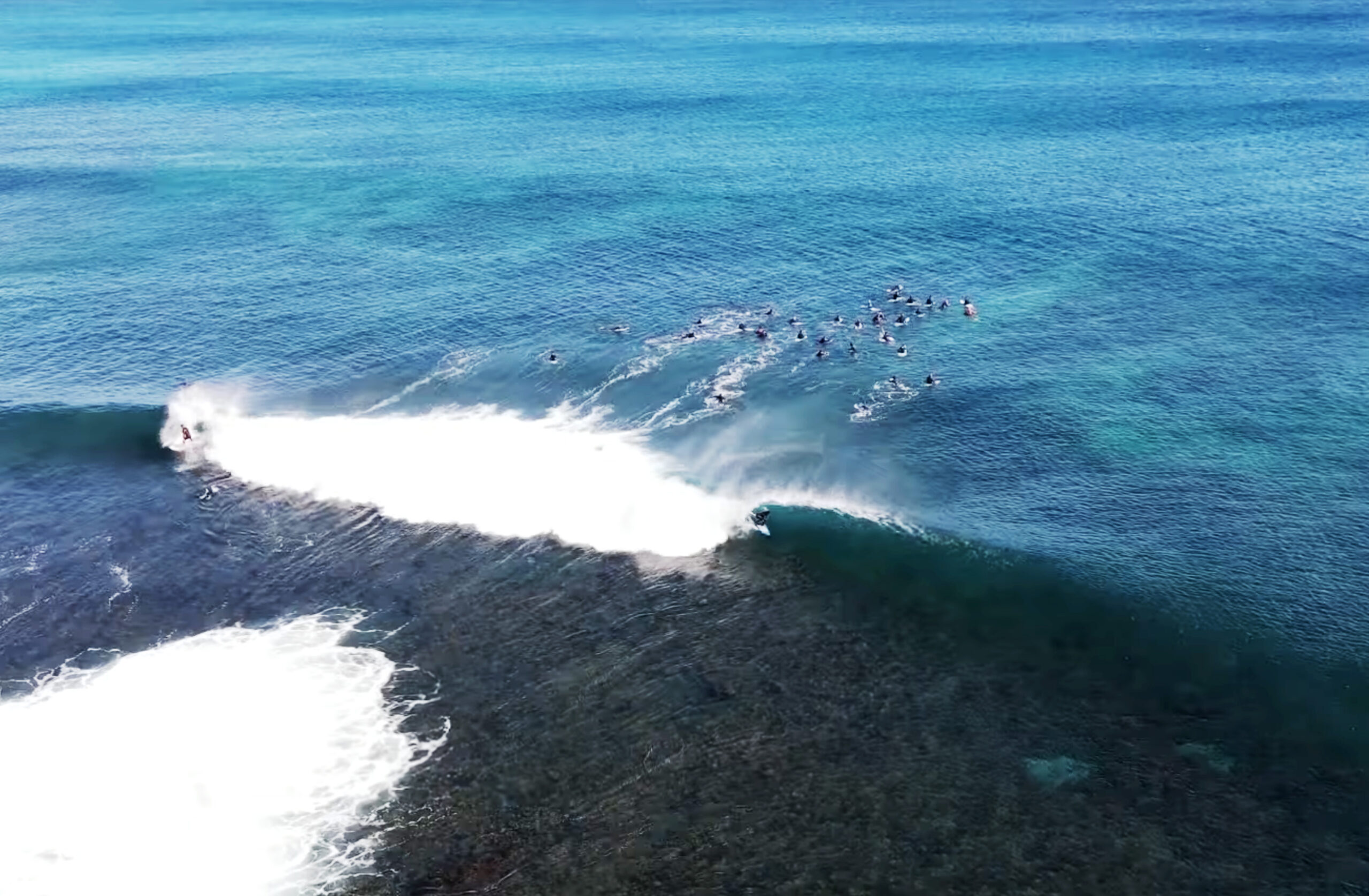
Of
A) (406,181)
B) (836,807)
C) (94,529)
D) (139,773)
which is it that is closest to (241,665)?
(139,773)

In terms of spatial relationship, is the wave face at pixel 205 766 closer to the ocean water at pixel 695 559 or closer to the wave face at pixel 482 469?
the ocean water at pixel 695 559

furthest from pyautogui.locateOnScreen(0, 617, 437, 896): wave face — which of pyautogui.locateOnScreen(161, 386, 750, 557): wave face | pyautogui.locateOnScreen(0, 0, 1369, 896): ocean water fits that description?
pyautogui.locateOnScreen(161, 386, 750, 557): wave face

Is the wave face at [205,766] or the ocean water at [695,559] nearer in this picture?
the wave face at [205,766]

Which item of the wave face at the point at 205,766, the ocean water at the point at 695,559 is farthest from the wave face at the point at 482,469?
the wave face at the point at 205,766

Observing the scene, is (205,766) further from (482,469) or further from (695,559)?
(695,559)

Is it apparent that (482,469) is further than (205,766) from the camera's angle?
Yes

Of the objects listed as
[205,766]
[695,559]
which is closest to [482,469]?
[695,559]

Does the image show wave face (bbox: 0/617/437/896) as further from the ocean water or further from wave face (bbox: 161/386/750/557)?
wave face (bbox: 161/386/750/557)
